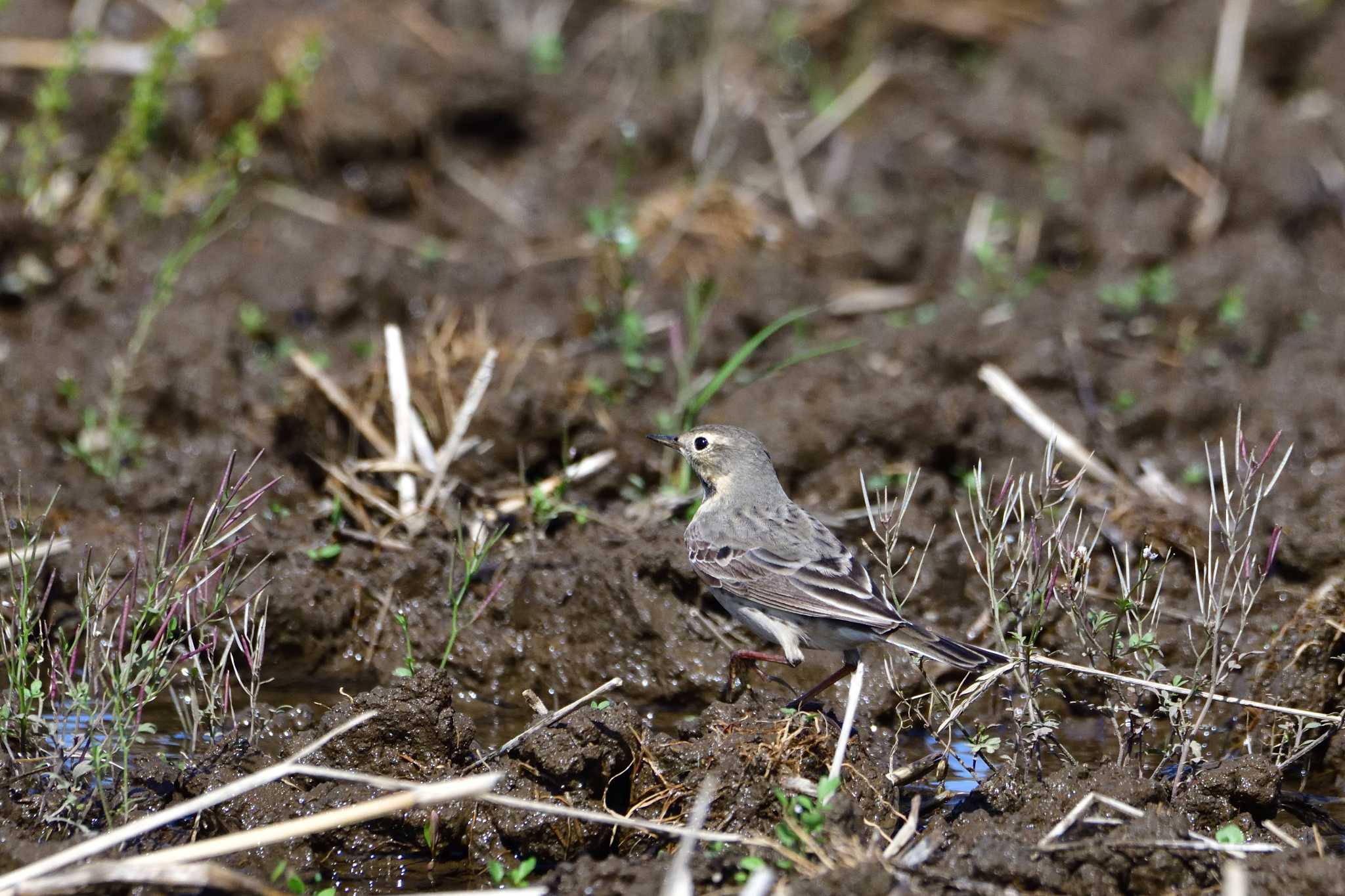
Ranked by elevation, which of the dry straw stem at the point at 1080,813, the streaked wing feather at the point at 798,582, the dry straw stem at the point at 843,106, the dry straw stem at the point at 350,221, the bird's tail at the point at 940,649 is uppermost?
the dry straw stem at the point at 843,106

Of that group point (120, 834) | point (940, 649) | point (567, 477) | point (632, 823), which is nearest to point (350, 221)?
point (567, 477)

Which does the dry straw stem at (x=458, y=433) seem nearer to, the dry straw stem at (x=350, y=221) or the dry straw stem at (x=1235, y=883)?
the dry straw stem at (x=350, y=221)

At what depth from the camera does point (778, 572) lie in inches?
255

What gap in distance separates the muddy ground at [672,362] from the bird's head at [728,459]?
1.28 ft

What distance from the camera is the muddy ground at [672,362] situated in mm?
5547

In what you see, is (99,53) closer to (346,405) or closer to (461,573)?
(346,405)

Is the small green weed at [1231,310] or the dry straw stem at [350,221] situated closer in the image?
the small green weed at [1231,310]

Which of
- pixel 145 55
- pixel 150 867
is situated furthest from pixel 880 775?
pixel 145 55

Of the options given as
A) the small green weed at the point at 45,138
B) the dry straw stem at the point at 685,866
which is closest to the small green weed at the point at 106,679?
the dry straw stem at the point at 685,866

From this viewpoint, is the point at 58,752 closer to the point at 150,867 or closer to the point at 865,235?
the point at 150,867

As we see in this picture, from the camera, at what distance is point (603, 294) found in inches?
367

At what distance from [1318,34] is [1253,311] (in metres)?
3.71

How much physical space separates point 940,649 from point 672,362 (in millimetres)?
3724

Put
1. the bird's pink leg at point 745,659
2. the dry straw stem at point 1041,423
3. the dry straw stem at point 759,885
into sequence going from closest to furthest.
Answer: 1. the dry straw stem at point 759,885
2. the bird's pink leg at point 745,659
3. the dry straw stem at point 1041,423
